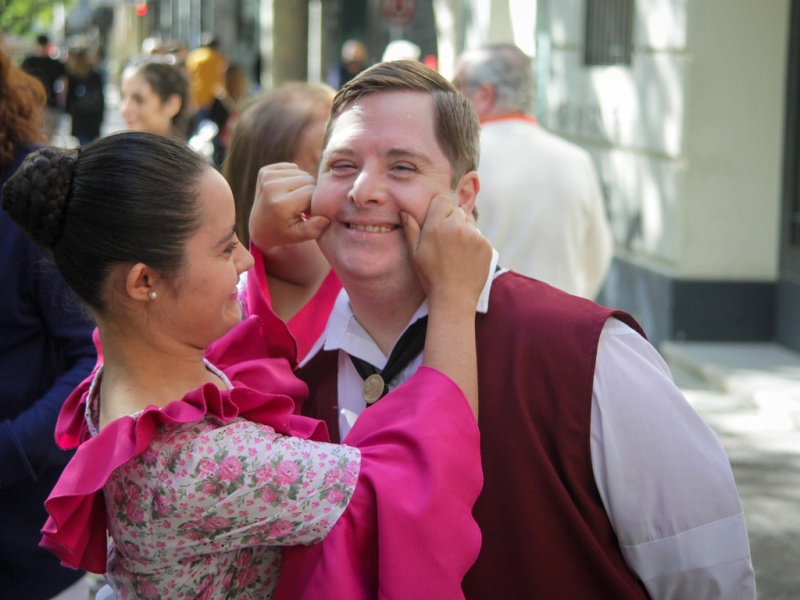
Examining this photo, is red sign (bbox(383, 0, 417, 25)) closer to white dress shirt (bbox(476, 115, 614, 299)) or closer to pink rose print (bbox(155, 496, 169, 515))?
white dress shirt (bbox(476, 115, 614, 299))

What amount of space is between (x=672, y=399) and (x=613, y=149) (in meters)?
7.85

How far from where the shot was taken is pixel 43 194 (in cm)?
218

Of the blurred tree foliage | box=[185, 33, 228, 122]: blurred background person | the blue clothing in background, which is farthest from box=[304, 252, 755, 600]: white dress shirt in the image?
the blurred tree foliage

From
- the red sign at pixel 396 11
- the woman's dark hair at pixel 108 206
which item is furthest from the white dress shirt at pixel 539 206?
the red sign at pixel 396 11

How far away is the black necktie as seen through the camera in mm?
2408

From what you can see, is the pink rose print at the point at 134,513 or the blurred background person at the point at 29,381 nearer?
the pink rose print at the point at 134,513

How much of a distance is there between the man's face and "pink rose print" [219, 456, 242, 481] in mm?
595

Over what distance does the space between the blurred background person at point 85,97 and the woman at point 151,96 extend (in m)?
10.0

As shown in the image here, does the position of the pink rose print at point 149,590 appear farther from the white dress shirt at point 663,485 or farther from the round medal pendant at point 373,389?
the white dress shirt at point 663,485

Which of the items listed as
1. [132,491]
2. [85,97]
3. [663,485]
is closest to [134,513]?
[132,491]

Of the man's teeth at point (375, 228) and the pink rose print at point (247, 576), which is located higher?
the man's teeth at point (375, 228)

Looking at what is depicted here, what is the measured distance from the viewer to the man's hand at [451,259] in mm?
2279

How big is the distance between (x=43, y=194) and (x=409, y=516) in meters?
0.90

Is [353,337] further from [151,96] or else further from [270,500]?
[151,96]
